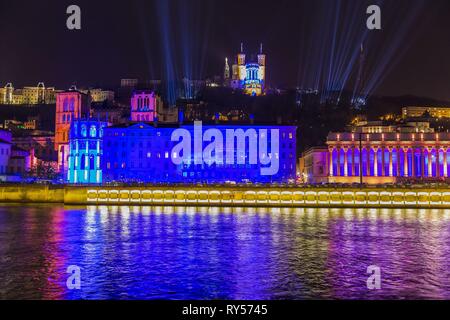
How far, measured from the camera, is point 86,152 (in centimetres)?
11962

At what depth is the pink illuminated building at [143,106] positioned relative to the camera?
143 metres

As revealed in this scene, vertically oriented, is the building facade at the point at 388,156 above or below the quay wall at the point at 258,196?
above

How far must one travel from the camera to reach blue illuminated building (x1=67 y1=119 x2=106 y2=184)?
11950cm

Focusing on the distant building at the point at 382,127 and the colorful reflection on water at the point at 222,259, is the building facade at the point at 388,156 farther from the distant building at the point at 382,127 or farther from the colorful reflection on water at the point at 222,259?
the colorful reflection on water at the point at 222,259

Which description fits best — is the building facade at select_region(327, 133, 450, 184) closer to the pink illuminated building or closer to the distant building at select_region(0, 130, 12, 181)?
the pink illuminated building

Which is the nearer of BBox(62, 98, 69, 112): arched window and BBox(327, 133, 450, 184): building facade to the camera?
BBox(327, 133, 450, 184): building facade

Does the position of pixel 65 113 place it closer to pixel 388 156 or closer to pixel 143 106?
pixel 143 106

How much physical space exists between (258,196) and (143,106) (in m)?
80.3

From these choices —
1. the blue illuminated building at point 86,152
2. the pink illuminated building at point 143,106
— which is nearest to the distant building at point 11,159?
the blue illuminated building at point 86,152

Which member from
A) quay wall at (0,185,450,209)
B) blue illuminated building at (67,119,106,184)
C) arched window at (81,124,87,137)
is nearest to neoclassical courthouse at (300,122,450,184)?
quay wall at (0,185,450,209)

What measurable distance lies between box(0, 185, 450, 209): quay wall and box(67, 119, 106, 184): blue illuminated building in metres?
46.8

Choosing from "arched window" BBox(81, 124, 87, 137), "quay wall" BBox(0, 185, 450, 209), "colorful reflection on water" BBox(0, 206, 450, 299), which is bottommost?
"colorful reflection on water" BBox(0, 206, 450, 299)

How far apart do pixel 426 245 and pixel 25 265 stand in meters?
23.7

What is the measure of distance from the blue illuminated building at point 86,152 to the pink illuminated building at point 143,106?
863 inches
